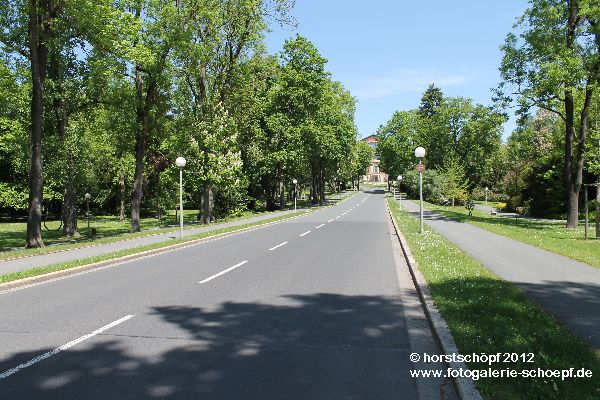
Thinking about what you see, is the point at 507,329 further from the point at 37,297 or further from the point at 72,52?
the point at 72,52

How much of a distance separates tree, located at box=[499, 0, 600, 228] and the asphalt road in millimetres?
17848

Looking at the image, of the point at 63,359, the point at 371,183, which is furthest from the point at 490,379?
the point at 371,183

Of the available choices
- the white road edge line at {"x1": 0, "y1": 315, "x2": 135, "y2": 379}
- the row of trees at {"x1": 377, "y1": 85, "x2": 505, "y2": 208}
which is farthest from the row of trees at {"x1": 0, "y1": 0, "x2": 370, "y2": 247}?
the row of trees at {"x1": 377, "y1": 85, "x2": 505, "y2": 208}

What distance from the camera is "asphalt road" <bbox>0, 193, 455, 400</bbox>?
4434 millimetres

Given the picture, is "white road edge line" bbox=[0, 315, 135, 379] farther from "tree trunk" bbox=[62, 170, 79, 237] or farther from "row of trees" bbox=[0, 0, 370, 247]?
"tree trunk" bbox=[62, 170, 79, 237]

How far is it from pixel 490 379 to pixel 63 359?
4.60 m

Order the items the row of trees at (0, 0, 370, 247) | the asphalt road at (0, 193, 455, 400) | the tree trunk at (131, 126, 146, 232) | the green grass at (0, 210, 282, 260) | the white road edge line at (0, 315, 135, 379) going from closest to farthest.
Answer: the asphalt road at (0, 193, 455, 400) < the white road edge line at (0, 315, 135, 379) < the green grass at (0, 210, 282, 260) < the row of trees at (0, 0, 370, 247) < the tree trunk at (131, 126, 146, 232)

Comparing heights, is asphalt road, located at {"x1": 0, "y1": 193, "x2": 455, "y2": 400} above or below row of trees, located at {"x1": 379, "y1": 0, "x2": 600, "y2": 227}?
below

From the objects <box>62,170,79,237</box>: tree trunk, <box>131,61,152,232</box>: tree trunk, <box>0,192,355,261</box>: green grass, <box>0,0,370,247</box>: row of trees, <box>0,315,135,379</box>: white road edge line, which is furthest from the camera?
<box>131,61,152,232</box>: tree trunk

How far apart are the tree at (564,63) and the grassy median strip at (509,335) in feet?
57.9

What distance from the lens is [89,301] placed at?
8.02 metres

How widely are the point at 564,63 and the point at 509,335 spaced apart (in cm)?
2190

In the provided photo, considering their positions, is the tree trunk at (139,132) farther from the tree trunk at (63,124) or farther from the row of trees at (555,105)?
the row of trees at (555,105)

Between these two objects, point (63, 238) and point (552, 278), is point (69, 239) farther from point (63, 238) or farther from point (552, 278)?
point (552, 278)
